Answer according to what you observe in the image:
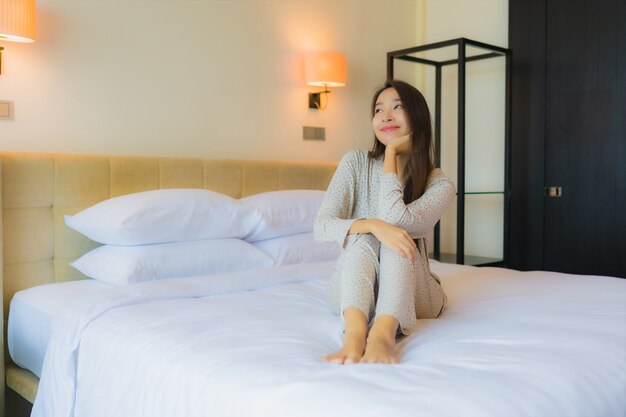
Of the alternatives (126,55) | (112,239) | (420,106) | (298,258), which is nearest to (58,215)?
(112,239)

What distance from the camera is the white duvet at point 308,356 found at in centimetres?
100

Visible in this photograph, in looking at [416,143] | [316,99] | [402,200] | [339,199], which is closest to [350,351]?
[402,200]

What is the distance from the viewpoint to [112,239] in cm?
208

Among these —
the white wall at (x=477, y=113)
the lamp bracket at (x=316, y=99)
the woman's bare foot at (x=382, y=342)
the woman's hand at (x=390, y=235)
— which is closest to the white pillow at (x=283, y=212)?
the lamp bracket at (x=316, y=99)

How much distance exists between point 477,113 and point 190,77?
71.1 inches

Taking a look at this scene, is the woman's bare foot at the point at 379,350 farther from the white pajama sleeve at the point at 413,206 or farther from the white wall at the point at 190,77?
the white wall at the point at 190,77

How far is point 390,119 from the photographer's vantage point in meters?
1.83

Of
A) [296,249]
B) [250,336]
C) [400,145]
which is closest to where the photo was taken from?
[250,336]

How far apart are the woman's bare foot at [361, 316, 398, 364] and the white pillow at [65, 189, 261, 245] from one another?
1037 mm

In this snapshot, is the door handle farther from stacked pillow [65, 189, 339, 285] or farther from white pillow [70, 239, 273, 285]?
white pillow [70, 239, 273, 285]

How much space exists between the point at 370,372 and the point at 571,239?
99.8 inches

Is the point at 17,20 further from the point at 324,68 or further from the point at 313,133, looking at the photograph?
the point at 313,133

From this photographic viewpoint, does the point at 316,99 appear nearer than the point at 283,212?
No

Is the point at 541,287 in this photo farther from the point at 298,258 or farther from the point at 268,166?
the point at 268,166
